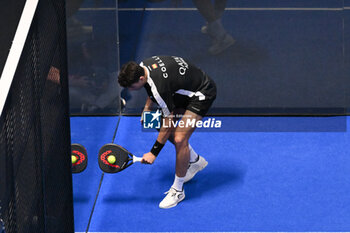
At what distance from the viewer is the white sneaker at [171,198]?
21.0ft

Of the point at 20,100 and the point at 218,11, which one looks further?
the point at 218,11

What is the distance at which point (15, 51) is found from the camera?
377 centimetres

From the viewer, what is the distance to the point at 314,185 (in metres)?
6.74

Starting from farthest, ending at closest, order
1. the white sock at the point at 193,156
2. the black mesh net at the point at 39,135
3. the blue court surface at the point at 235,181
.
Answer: the white sock at the point at 193,156, the blue court surface at the point at 235,181, the black mesh net at the point at 39,135

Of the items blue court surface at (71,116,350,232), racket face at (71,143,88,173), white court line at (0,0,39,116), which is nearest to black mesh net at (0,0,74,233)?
white court line at (0,0,39,116)

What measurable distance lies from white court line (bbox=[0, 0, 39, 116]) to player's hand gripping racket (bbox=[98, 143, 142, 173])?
2298 mm

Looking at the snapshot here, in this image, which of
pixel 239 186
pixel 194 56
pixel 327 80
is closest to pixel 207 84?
pixel 239 186

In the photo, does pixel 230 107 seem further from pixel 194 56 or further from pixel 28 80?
pixel 28 80

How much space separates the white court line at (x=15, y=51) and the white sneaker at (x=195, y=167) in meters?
3.11

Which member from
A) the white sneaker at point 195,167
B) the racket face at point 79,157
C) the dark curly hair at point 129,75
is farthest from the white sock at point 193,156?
the racket face at point 79,157

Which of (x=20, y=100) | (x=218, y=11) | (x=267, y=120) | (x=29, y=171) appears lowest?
(x=267, y=120)

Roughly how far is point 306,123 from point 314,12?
1.18 meters

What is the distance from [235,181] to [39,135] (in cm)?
303

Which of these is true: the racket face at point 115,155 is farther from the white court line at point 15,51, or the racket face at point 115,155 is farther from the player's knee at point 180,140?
the white court line at point 15,51
